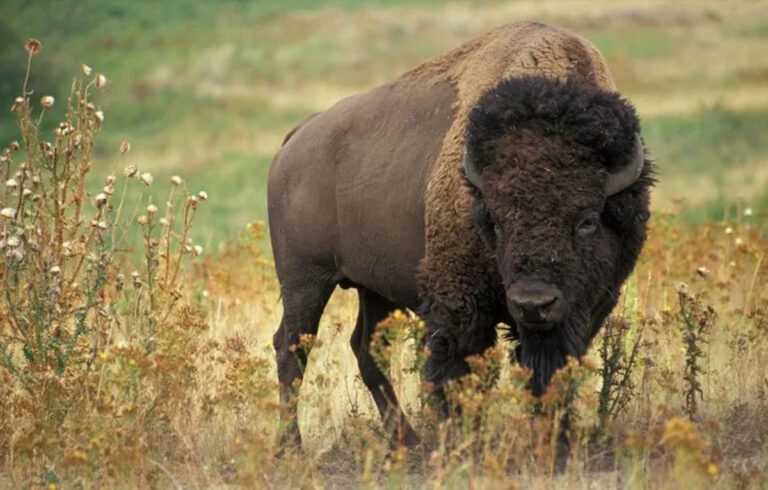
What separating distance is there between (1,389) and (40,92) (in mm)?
38974

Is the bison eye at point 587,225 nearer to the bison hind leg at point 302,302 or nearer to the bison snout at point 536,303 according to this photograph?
the bison snout at point 536,303

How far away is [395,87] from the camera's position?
25.4ft

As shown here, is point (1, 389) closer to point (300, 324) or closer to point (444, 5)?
point (300, 324)

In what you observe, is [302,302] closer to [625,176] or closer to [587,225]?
[587,225]

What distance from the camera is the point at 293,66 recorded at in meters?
55.3

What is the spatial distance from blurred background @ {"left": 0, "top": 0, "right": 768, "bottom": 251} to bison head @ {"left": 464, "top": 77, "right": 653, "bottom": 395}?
69.2 ft

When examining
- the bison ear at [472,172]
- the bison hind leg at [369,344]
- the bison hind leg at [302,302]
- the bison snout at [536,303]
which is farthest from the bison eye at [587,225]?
the bison hind leg at [302,302]

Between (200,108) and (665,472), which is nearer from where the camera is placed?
(665,472)

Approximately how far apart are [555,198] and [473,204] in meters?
0.58

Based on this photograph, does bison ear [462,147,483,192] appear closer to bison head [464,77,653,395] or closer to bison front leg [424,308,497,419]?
bison head [464,77,653,395]

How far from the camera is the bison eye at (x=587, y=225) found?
19.6 feet

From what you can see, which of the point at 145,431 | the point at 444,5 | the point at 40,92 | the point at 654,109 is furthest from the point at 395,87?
the point at 444,5

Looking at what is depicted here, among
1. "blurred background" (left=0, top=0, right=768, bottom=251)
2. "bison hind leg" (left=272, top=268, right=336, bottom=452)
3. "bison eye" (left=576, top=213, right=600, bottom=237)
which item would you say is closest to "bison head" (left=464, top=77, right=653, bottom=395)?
"bison eye" (left=576, top=213, right=600, bottom=237)

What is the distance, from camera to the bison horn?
19.8 feet
